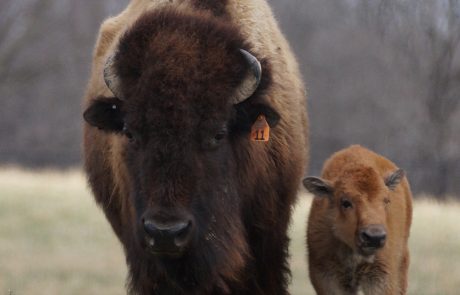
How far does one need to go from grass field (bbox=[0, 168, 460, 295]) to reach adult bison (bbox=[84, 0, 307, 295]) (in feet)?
9.47

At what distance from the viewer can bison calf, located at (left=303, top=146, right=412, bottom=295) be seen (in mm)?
7348

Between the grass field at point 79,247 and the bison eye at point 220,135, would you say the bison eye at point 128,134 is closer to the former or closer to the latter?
the bison eye at point 220,135

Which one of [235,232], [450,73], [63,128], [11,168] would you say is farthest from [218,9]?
[63,128]

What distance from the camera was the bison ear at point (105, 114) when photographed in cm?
601

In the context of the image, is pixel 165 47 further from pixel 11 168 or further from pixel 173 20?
pixel 11 168

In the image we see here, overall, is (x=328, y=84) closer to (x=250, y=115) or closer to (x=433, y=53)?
(x=433, y=53)

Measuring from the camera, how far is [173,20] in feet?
19.5

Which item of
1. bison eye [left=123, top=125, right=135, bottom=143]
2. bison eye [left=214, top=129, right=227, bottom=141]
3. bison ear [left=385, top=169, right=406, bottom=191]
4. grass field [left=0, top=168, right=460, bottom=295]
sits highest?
bison eye [left=214, top=129, right=227, bottom=141]

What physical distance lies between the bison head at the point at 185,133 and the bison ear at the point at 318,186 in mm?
1494

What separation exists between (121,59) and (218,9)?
1346 mm

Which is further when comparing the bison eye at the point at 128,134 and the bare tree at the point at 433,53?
the bare tree at the point at 433,53

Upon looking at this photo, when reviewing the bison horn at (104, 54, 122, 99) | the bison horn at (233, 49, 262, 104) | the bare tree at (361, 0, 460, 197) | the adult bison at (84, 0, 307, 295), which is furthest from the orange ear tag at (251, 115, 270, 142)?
the bare tree at (361, 0, 460, 197)

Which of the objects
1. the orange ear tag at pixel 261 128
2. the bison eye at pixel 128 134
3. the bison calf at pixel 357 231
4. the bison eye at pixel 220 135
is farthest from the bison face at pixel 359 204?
the bison eye at pixel 128 134

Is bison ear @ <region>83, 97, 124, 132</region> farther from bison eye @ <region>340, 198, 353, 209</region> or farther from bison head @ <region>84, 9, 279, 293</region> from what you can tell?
bison eye @ <region>340, 198, 353, 209</region>
